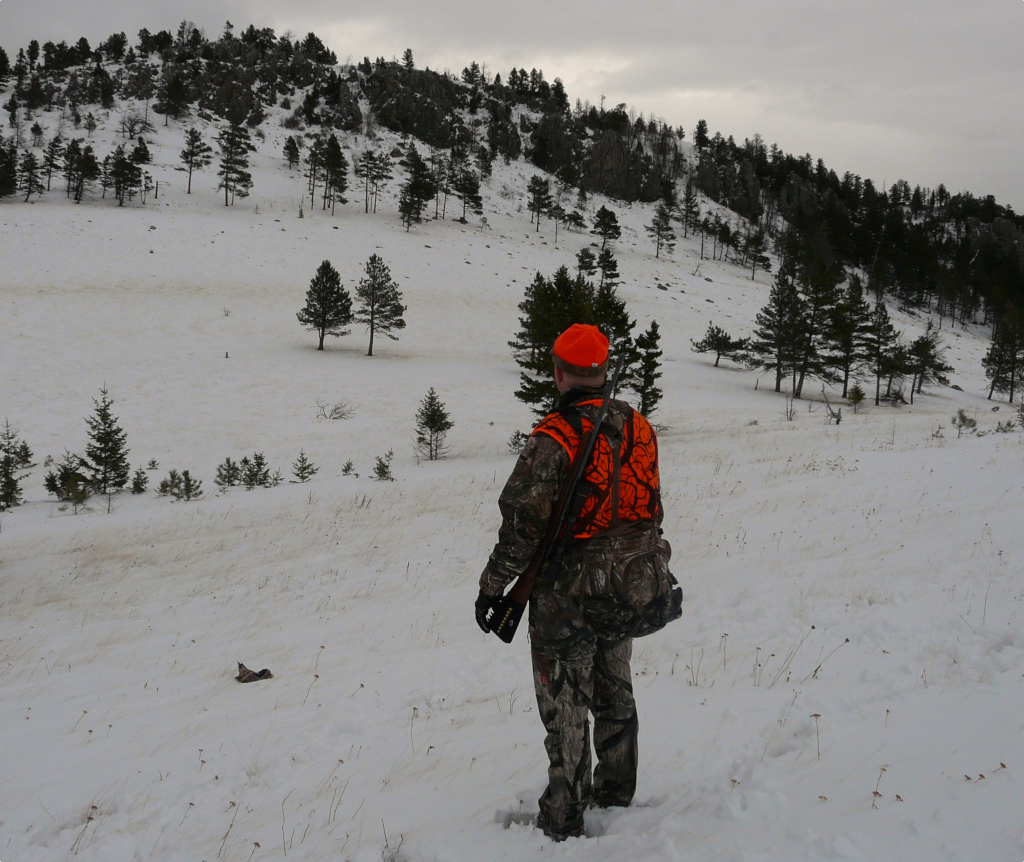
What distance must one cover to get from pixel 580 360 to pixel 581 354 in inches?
1.4

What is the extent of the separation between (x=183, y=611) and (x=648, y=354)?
21163 mm

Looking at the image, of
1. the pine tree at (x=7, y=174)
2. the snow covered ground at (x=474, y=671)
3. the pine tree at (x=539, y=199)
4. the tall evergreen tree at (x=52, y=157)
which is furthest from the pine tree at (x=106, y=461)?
the pine tree at (x=539, y=199)

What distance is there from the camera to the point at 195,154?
70.2 m

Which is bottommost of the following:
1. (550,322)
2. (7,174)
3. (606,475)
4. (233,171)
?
(606,475)

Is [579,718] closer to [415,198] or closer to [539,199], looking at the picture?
[415,198]

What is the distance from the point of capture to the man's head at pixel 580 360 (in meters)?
2.88

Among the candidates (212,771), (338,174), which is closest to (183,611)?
(212,771)

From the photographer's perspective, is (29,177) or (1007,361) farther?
(29,177)

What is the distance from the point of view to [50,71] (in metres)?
98.6

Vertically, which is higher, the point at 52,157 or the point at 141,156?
the point at 141,156

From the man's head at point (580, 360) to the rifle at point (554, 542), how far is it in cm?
10

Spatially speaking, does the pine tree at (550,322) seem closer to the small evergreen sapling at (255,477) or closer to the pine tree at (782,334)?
the small evergreen sapling at (255,477)

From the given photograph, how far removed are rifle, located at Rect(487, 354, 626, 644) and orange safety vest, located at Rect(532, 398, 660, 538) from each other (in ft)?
0.14

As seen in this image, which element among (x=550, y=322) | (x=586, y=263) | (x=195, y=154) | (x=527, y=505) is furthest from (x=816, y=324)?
(x=195, y=154)
